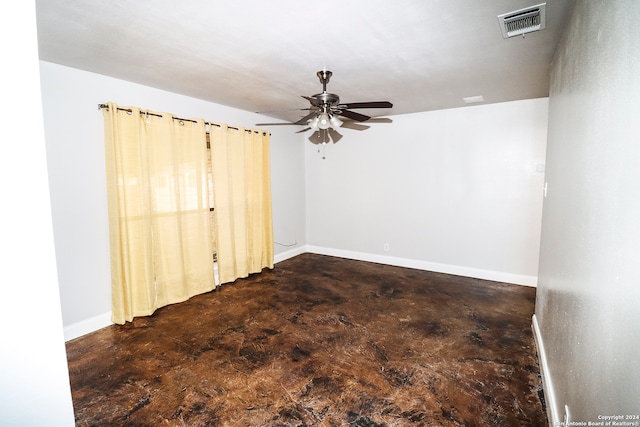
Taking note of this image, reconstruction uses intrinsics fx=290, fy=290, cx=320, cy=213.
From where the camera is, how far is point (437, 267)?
15.2ft

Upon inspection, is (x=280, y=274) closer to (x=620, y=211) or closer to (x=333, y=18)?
(x=333, y=18)

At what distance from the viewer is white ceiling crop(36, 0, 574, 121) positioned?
1.76 m

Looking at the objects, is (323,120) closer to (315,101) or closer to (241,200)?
(315,101)

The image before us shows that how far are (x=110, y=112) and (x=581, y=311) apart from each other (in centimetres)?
382

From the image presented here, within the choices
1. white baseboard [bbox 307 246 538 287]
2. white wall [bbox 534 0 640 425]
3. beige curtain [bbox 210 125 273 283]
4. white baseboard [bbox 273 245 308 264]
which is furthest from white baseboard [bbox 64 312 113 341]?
white wall [bbox 534 0 640 425]

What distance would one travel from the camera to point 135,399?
1.96 m

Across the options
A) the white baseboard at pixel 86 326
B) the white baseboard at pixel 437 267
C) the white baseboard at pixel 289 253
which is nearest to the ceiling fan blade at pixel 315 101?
the white baseboard at pixel 86 326

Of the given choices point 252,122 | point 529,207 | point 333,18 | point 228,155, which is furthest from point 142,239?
point 529,207

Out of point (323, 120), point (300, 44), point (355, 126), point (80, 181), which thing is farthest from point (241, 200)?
point (300, 44)

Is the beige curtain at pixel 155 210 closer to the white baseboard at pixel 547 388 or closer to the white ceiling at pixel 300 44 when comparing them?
the white ceiling at pixel 300 44

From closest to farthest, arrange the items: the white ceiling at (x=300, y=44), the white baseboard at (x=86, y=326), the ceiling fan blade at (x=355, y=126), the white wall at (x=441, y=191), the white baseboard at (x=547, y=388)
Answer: the white baseboard at (x=547, y=388), the white ceiling at (x=300, y=44), the white baseboard at (x=86, y=326), the white wall at (x=441, y=191), the ceiling fan blade at (x=355, y=126)

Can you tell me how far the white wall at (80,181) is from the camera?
2604 millimetres

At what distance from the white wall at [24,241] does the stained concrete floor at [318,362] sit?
1.24 metres

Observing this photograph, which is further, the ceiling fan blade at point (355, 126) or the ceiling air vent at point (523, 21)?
the ceiling fan blade at point (355, 126)
